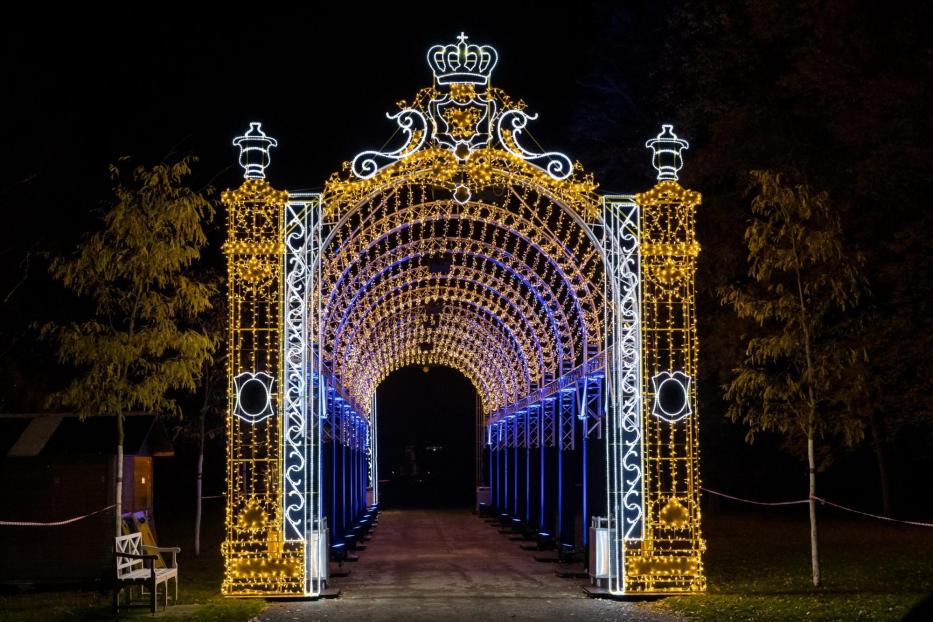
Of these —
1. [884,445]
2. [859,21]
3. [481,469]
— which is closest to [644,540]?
[859,21]

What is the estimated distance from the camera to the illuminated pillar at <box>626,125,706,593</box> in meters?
14.5

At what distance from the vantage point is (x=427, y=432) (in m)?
48.2

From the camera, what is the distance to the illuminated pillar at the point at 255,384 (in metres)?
14.2

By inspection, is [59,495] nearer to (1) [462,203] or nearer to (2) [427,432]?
(1) [462,203]

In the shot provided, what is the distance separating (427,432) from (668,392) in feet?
112

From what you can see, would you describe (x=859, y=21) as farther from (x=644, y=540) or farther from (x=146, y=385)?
(x=146, y=385)

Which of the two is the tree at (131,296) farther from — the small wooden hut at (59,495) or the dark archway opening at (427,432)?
the dark archway opening at (427,432)

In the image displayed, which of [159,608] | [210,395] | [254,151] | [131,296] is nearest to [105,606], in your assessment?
[159,608]

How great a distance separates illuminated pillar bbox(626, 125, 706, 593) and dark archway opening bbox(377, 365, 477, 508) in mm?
32781

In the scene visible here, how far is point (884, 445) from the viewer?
32219mm

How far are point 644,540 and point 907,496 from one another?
3181 centimetres

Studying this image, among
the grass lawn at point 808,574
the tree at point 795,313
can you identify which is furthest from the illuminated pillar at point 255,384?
the tree at point 795,313

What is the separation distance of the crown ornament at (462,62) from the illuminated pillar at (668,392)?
230 cm

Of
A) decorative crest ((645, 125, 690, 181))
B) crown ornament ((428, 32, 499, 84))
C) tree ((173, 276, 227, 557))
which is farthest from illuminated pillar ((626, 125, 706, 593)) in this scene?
tree ((173, 276, 227, 557))
